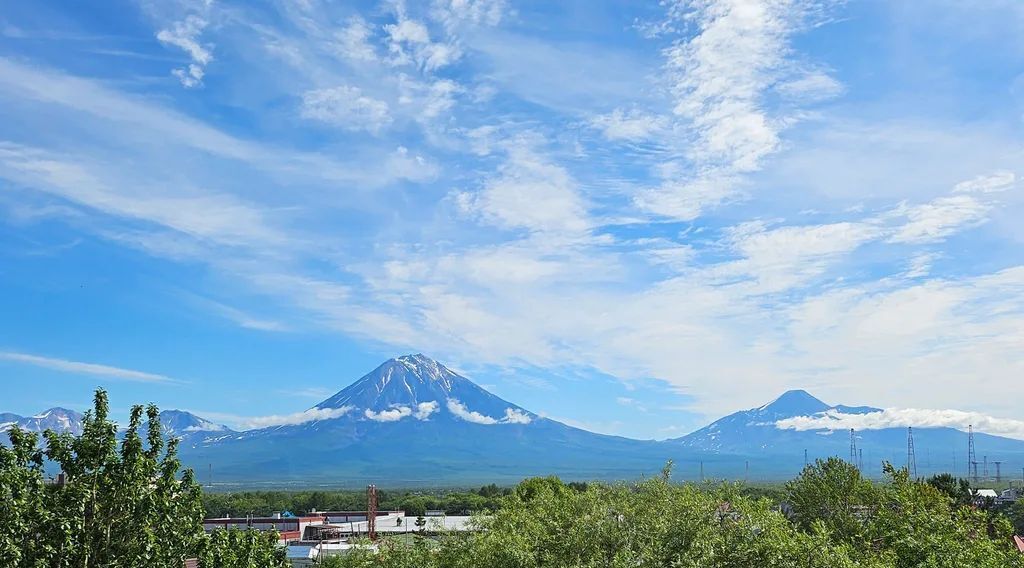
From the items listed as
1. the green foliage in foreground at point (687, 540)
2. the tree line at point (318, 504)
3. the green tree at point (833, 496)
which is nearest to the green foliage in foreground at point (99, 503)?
the green foliage in foreground at point (687, 540)

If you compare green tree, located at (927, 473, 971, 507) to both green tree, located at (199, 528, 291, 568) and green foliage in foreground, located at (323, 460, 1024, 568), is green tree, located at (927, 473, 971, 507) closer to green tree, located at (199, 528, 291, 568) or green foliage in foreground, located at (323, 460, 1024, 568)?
green foliage in foreground, located at (323, 460, 1024, 568)

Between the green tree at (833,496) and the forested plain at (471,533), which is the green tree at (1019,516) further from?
the forested plain at (471,533)

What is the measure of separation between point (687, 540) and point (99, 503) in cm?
1066

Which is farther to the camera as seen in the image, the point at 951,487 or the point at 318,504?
the point at 318,504

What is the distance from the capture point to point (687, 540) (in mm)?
17500

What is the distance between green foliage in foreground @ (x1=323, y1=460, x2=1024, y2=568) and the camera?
1661 centimetres

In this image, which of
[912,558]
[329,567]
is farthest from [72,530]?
[329,567]

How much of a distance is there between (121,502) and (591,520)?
949 centimetres

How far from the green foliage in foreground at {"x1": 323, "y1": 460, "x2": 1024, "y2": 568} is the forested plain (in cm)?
3

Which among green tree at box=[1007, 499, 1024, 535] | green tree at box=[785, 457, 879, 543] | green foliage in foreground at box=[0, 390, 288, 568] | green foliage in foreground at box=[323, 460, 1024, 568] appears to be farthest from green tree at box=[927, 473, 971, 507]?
green foliage in foreground at box=[0, 390, 288, 568]

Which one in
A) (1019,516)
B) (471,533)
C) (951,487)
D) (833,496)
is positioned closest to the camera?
(471,533)

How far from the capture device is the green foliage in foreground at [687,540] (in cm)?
1661

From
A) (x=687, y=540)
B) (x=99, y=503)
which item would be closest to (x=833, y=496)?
(x=687, y=540)

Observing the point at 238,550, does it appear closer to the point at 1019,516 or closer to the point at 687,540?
the point at 687,540
